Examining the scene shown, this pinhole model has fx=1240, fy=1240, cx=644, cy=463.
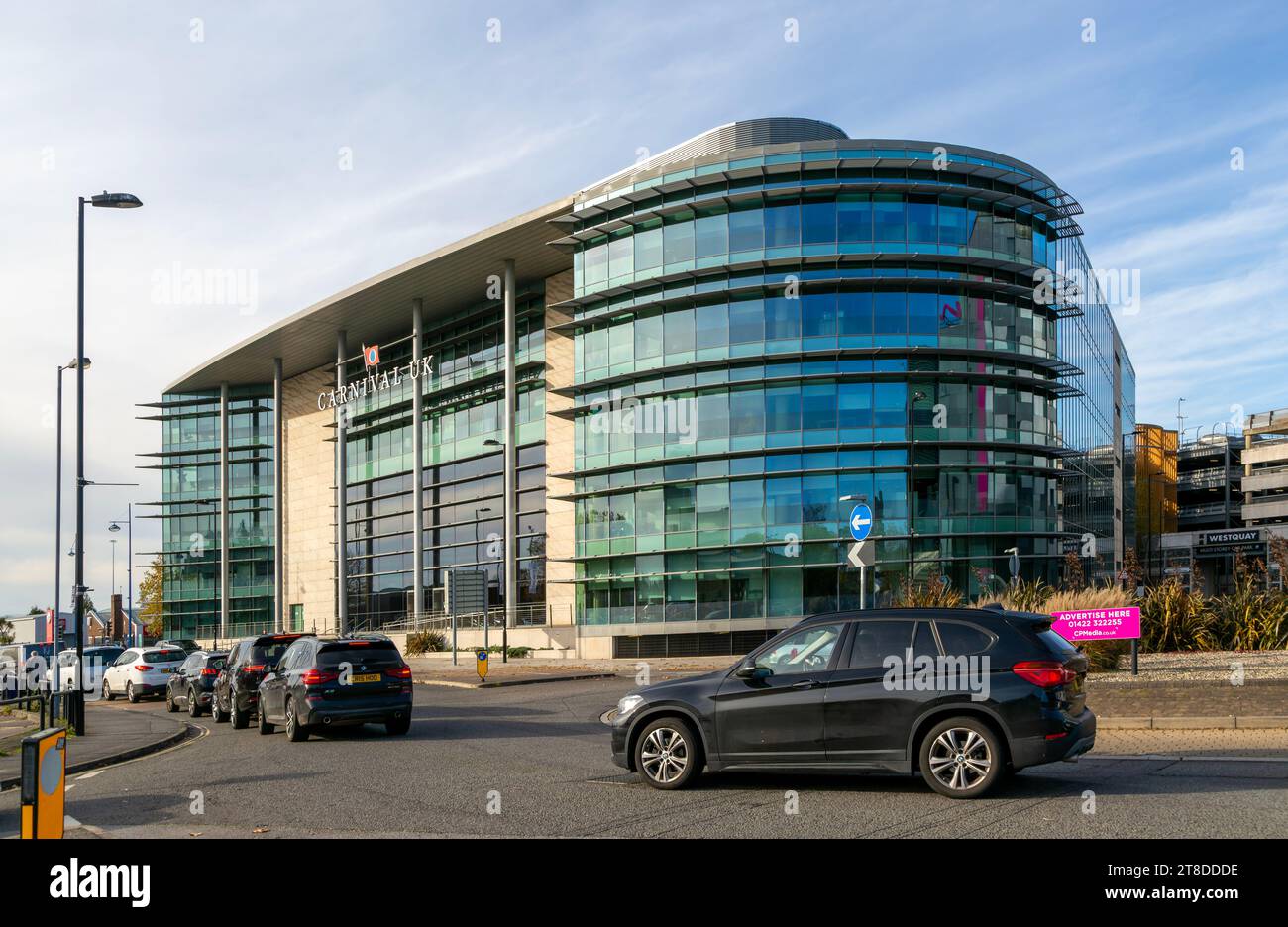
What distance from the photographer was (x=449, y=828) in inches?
375

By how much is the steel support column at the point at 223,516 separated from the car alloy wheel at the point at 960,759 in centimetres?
7440

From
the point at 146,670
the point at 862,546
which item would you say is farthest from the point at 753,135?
the point at 862,546

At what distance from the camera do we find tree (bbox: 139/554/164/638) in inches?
3423

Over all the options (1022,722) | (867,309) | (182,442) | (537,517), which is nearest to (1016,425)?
(867,309)

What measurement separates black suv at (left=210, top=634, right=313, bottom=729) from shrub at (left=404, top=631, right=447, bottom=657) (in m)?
31.4

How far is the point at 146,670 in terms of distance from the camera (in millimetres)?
34844

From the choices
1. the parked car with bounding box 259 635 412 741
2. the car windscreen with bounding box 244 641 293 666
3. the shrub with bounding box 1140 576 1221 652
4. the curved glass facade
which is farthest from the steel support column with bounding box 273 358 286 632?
the shrub with bounding box 1140 576 1221 652

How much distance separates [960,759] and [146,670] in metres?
29.9

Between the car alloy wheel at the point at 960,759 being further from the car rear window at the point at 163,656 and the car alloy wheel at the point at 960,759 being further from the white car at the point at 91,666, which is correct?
the white car at the point at 91,666

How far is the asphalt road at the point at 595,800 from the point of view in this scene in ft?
29.7

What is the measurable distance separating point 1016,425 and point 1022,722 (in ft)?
126

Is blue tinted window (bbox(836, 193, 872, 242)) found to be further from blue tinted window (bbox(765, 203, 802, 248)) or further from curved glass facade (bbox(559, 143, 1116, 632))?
blue tinted window (bbox(765, 203, 802, 248))

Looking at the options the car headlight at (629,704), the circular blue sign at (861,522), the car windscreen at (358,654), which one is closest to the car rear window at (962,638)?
the car headlight at (629,704)
